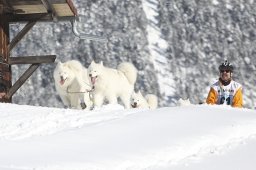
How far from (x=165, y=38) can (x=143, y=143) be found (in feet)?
111

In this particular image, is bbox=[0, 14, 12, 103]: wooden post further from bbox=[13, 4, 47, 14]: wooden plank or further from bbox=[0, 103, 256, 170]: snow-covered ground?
bbox=[0, 103, 256, 170]: snow-covered ground

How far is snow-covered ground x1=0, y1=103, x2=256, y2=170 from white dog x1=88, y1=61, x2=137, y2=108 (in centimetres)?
504

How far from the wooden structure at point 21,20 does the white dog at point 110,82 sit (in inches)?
44.6

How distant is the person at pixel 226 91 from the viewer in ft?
28.7

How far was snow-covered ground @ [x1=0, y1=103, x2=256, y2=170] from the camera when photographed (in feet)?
15.8

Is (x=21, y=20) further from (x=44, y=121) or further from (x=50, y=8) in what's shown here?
(x=44, y=121)

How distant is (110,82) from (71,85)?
86 centimetres

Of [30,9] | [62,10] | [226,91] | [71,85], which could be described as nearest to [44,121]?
[226,91]

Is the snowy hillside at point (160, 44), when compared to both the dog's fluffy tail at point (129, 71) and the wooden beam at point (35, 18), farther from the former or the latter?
the wooden beam at point (35, 18)

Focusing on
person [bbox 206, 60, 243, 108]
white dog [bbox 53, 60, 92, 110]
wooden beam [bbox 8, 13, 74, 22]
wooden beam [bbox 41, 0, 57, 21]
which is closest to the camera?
person [bbox 206, 60, 243, 108]

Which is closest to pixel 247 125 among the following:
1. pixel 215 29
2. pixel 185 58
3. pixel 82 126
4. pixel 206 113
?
pixel 206 113

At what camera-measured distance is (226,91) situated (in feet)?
28.8

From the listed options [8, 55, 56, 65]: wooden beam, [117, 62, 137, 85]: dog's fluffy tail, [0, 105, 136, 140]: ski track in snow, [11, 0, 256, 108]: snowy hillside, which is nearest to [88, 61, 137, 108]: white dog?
[117, 62, 137, 85]: dog's fluffy tail

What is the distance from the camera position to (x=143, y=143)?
5543 millimetres
